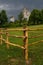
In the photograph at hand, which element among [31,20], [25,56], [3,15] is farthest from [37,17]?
[25,56]

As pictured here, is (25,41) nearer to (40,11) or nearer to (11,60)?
(11,60)

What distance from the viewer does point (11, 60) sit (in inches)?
464

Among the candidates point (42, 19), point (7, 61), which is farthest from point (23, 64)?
point (42, 19)

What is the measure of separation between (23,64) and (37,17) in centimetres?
10338

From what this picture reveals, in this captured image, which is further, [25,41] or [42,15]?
[42,15]

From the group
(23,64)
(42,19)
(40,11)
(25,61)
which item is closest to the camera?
(23,64)

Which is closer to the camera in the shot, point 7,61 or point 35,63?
point 35,63

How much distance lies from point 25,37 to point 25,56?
92cm

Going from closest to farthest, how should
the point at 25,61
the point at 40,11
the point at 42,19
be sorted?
the point at 25,61, the point at 42,19, the point at 40,11

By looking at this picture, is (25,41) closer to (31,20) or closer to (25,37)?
(25,37)

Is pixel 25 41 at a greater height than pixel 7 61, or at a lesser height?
greater

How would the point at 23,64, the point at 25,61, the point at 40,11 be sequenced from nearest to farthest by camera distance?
the point at 23,64 → the point at 25,61 → the point at 40,11

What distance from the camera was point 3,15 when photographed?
384ft

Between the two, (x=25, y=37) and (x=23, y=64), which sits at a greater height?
(x=25, y=37)
